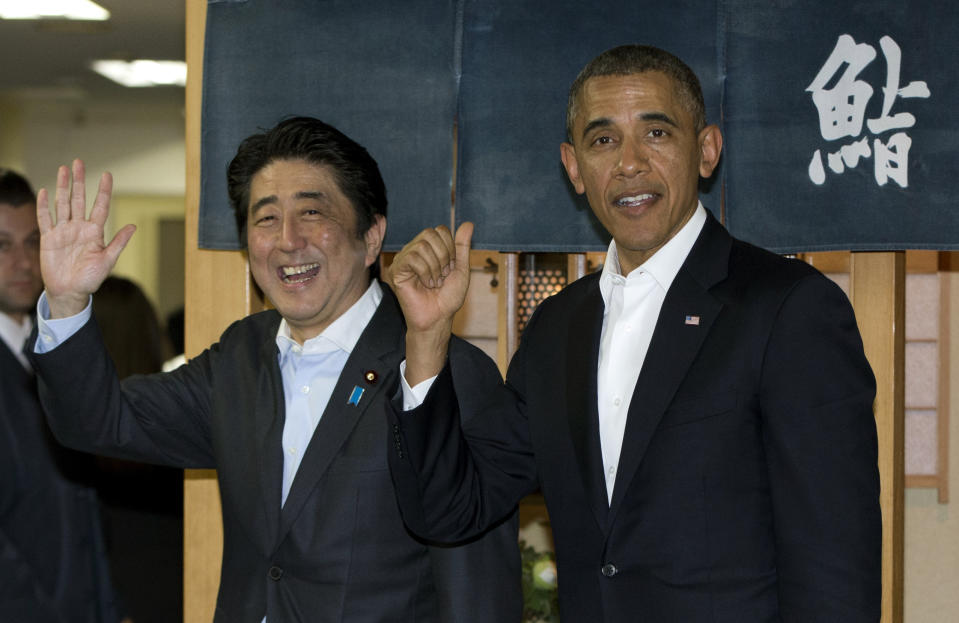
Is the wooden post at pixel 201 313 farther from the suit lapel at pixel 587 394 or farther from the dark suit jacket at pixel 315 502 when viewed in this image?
the suit lapel at pixel 587 394

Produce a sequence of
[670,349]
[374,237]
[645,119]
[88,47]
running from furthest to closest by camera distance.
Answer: [88,47] < [374,237] < [645,119] < [670,349]

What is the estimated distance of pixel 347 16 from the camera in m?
2.41

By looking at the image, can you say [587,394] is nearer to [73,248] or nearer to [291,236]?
[291,236]

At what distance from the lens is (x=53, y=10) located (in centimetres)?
494

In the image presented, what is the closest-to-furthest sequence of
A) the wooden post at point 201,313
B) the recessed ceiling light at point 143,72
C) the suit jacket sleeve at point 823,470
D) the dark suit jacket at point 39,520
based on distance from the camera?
1. the suit jacket sleeve at point 823,470
2. the dark suit jacket at point 39,520
3. the wooden post at point 201,313
4. the recessed ceiling light at point 143,72

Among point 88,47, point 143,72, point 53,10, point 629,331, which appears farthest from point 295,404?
point 143,72

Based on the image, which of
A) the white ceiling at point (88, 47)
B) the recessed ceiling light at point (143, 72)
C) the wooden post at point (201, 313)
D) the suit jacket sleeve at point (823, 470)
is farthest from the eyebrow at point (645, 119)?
the recessed ceiling light at point (143, 72)

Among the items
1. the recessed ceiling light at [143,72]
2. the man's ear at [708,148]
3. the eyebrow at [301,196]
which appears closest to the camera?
the man's ear at [708,148]

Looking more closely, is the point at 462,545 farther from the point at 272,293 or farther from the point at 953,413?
the point at 953,413

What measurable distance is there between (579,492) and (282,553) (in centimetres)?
59

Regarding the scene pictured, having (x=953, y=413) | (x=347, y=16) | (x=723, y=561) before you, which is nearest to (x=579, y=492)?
(x=723, y=561)

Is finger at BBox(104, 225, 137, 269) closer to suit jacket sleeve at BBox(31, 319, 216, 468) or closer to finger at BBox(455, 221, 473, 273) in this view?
suit jacket sleeve at BBox(31, 319, 216, 468)

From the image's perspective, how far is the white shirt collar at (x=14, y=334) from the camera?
2346 mm

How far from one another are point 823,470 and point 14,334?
78.9 inches
